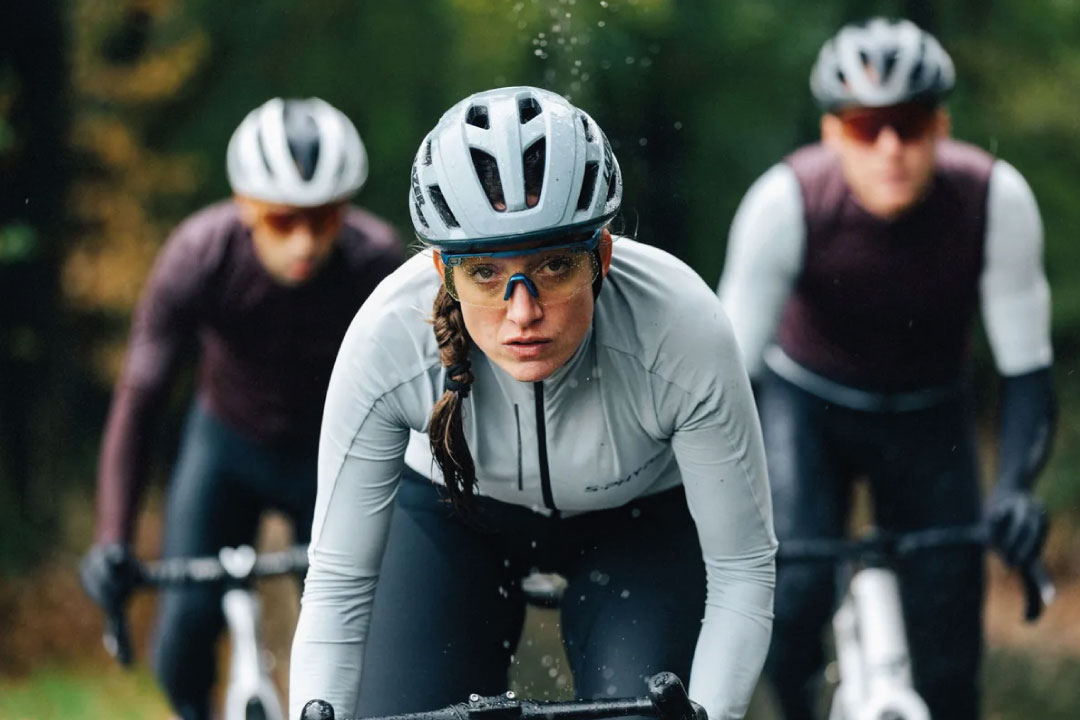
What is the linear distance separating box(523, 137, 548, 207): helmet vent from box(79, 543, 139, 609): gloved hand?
2.39m

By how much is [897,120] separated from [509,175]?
2.49 metres

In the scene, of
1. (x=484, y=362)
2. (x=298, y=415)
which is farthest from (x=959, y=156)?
(x=484, y=362)

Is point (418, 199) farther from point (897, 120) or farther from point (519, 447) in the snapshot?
point (897, 120)

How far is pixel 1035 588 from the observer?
15.1 feet

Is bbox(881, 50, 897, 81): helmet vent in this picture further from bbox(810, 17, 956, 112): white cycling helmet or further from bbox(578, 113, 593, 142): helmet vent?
bbox(578, 113, 593, 142): helmet vent

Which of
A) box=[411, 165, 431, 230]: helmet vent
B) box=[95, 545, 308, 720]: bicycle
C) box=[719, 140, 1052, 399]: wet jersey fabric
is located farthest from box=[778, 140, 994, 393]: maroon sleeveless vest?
box=[411, 165, 431, 230]: helmet vent

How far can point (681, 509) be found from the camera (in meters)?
3.23

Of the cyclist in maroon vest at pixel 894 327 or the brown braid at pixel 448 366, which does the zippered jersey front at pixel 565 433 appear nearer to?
the brown braid at pixel 448 366

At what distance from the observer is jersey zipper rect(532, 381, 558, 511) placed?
9.66 feet

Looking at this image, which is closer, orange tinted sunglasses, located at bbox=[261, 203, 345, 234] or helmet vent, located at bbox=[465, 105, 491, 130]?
helmet vent, located at bbox=[465, 105, 491, 130]

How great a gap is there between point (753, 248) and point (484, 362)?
2.12 metres

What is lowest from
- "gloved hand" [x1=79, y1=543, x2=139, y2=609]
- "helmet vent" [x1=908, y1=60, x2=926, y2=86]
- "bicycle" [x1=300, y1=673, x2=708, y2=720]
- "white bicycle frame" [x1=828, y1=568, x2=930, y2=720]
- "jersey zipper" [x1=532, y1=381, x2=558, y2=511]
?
"white bicycle frame" [x1=828, y1=568, x2=930, y2=720]

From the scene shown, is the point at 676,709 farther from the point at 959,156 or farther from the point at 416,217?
the point at 959,156

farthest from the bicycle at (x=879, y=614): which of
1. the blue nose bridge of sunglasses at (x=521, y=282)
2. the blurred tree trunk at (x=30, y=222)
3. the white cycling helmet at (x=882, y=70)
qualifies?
the blurred tree trunk at (x=30, y=222)
